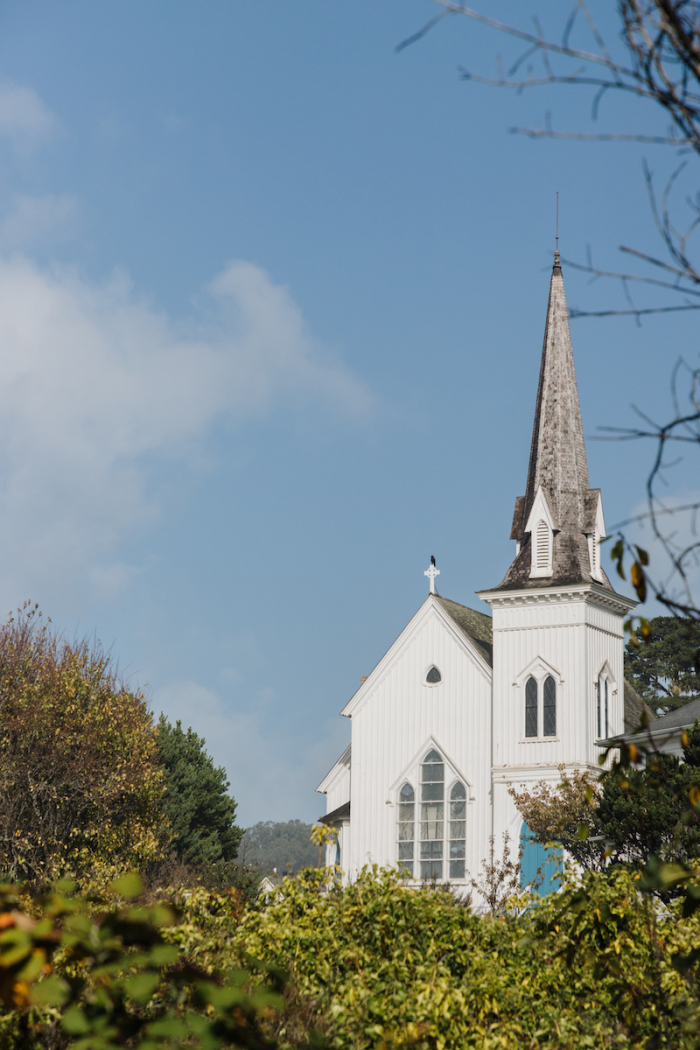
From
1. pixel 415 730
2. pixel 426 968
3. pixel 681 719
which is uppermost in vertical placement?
pixel 415 730

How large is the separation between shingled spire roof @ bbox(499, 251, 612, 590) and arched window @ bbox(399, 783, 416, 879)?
858 centimetres

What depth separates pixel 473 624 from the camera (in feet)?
154

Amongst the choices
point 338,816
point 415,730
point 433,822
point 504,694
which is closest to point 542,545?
point 504,694

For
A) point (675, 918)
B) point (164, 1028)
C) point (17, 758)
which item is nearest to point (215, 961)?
point (675, 918)

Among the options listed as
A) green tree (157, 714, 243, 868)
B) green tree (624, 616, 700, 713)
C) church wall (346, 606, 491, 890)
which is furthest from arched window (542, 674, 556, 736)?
green tree (624, 616, 700, 713)

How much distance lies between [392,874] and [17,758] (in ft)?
88.9

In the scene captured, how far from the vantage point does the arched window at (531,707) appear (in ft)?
134

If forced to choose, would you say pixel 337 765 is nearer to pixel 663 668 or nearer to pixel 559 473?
pixel 559 473

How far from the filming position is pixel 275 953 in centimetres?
923

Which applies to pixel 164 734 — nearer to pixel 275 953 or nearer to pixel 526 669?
pixel 526 669

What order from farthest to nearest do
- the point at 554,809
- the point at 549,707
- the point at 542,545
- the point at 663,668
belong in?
the point at 663,668 → the point at 542,545 → the point at 549,707 → the point at 554,809

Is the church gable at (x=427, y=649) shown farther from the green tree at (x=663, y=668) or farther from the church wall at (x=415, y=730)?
the green tree at (x=663, y=668)

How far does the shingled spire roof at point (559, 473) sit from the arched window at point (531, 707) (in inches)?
142

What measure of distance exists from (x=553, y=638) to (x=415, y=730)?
21.1 feet
